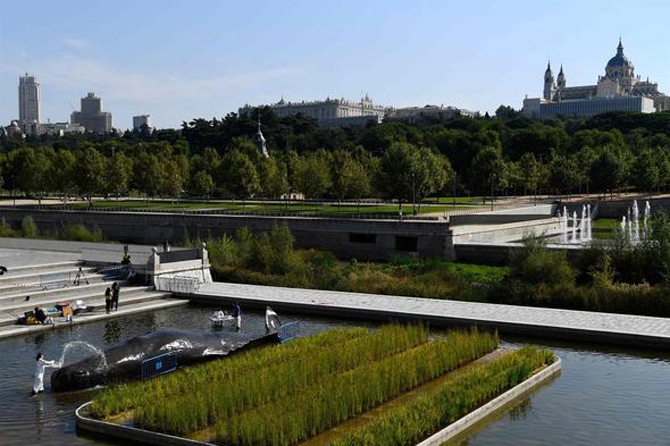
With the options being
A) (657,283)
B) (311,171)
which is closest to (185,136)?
(311,171)

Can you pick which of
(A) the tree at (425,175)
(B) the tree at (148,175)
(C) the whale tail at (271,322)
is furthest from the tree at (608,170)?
(C) the whale tail at (271,322)

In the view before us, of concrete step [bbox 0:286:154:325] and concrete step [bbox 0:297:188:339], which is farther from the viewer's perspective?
concrete step [bbox 0:286:154:325]

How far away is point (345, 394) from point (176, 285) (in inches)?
592

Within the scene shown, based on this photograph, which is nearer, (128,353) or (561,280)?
(128,353)

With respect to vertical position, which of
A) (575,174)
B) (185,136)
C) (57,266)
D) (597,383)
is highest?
(185,136)

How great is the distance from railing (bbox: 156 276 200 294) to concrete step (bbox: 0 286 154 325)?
406 millimetres

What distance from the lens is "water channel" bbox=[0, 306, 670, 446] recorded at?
14.0 meters

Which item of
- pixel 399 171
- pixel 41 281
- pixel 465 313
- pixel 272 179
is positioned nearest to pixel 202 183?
pixel 272 179

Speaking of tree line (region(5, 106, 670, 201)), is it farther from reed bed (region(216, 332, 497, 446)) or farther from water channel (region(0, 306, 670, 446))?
reed bed (region(216, 332, 497, 446))

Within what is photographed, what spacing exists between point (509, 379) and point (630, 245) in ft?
47.0

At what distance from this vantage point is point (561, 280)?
87.7 feet

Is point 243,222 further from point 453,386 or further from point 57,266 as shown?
point 453,386

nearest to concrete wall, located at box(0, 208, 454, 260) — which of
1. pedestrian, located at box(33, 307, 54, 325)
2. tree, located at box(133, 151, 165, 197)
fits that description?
tree, located at box(133, 151, 165, 197)

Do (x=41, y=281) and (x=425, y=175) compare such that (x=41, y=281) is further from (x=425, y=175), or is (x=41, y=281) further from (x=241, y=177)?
(x=241, y=177)
